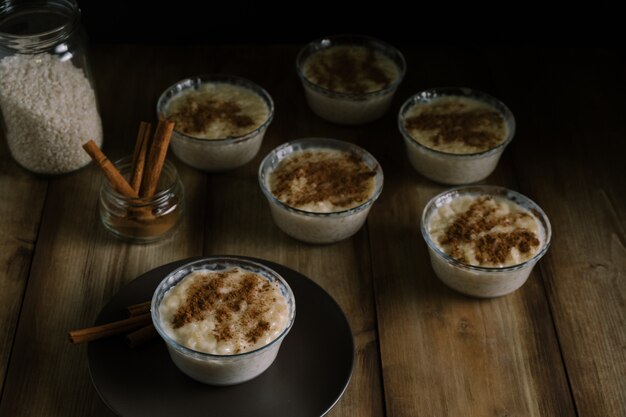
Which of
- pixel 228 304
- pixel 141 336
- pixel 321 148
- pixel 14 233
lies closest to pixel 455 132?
pixel 321 148

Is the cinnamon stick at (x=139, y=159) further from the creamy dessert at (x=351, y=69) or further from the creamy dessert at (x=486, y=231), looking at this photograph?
the creamy dessert at (x=486, y=231)

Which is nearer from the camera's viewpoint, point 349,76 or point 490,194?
point 490,194

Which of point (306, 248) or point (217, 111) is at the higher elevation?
point (217, 111)

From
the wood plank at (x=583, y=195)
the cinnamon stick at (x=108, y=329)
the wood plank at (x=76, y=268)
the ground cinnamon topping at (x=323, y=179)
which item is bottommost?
the wood plank at (x=583, y=195)

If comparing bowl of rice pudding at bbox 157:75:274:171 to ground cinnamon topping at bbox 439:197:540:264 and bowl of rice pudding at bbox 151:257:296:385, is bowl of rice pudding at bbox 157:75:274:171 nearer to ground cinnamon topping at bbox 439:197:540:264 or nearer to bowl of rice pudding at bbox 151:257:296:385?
bowl of rice pudding at bbox 151:257:296:385

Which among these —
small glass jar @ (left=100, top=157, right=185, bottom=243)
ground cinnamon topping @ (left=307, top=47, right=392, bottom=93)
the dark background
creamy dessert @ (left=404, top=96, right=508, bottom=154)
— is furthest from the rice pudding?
the dark background

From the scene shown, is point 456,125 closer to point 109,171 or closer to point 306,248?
point 306,248

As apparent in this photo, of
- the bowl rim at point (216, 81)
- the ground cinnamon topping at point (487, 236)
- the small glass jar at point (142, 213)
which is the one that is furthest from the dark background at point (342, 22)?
the ground cinnamon topping at point (487, 236)
